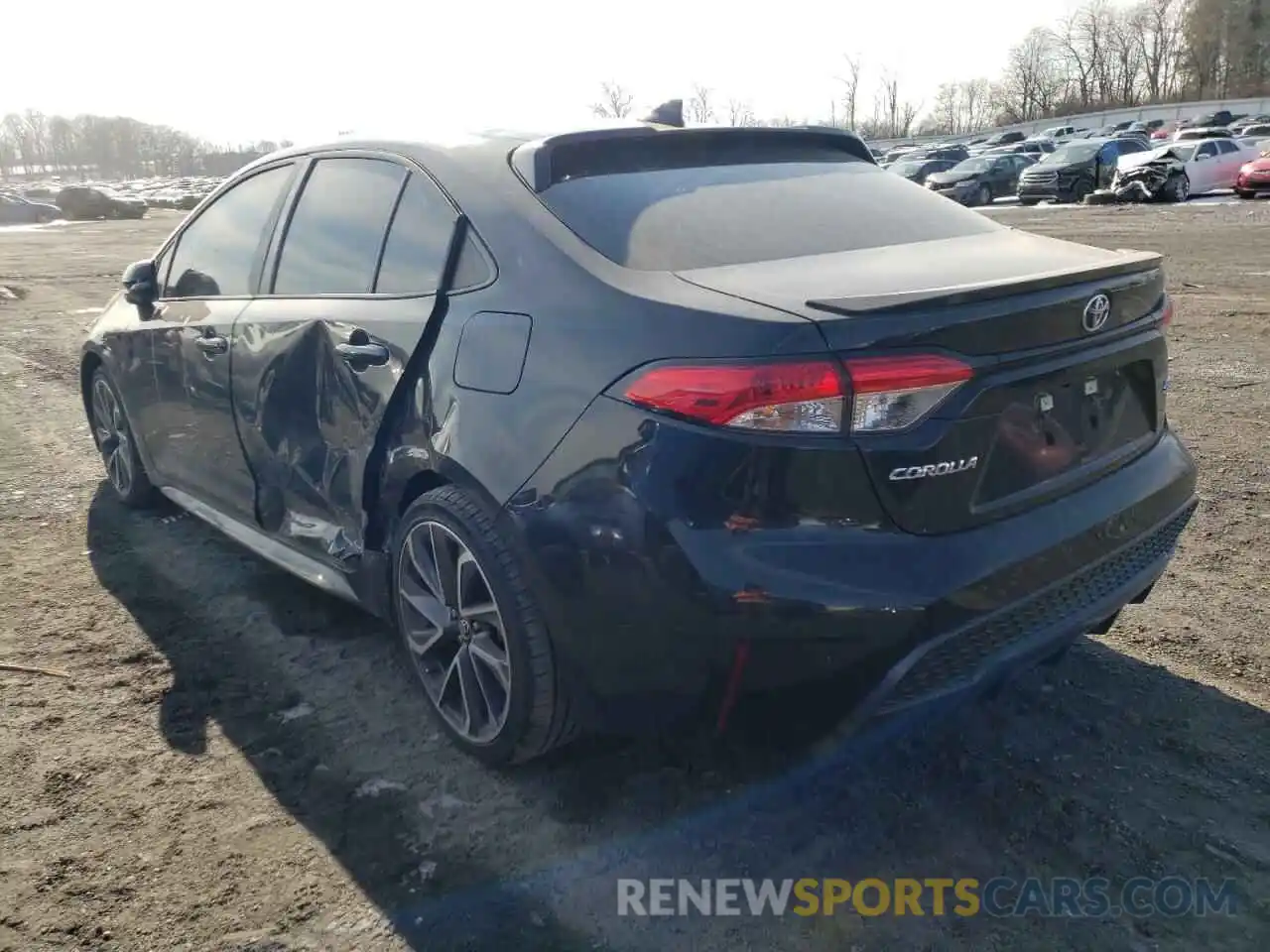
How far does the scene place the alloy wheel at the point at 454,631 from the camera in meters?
2.60

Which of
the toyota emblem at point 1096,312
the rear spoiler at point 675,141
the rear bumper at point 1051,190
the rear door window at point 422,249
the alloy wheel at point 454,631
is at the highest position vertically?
the rear spoiler at point 675,141

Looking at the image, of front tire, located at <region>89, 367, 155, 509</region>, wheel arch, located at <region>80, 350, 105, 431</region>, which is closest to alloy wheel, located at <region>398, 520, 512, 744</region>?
front tire, located at <region>89, 367, 155, 509</region>

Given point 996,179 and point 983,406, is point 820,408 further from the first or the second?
point 996,179

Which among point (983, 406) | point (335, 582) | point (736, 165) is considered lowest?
point (335, 582)

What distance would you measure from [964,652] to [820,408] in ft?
2.09

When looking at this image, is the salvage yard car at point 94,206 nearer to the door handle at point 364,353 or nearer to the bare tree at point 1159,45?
the door handle at point 364,353

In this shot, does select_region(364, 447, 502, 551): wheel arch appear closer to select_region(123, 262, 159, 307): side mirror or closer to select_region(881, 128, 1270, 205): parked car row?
select_region(123, 262, 159, 307): side mirror

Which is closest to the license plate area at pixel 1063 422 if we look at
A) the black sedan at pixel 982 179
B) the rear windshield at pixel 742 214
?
the rear windshield at pixel 742 214

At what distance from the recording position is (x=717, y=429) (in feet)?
6.64

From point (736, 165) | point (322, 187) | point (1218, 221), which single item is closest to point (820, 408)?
point (736, 165)

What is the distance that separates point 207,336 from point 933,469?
9.24 ft

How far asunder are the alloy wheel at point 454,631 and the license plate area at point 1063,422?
4.08 ft

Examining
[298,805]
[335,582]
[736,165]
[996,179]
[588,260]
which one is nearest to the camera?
[588,260]

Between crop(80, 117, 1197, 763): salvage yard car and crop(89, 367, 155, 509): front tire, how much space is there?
5.85 feet
